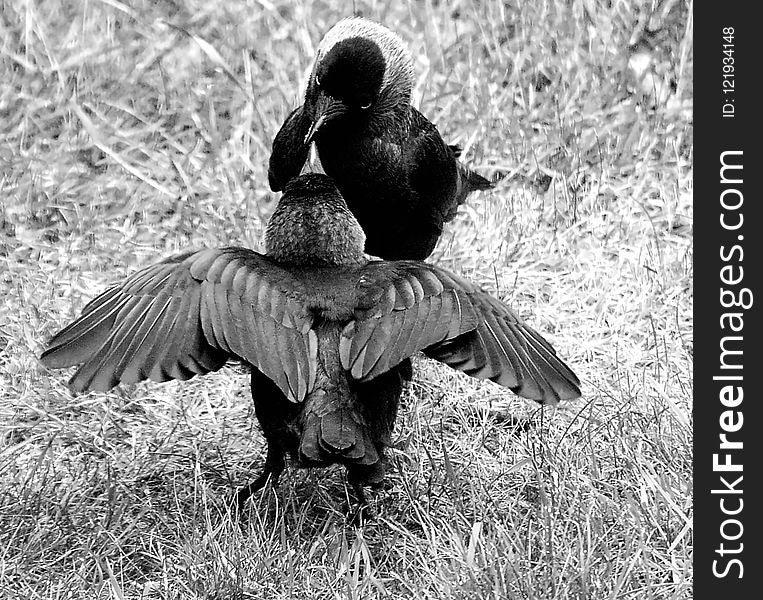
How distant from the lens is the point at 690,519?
3557mm

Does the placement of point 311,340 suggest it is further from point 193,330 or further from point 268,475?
point 268,475

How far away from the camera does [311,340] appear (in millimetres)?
3553

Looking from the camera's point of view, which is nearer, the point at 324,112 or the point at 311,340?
the point at 311,340

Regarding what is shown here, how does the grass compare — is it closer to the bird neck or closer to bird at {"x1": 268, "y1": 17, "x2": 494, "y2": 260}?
bird at {"x1": 268, "y1": 17, "x2": 494, "y2": 260}

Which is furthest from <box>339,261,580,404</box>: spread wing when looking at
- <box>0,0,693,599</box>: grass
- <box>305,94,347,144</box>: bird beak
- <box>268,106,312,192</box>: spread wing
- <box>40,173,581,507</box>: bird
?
<box>268,106,312,192</box>: spread wing

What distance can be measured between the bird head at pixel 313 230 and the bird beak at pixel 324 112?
0.44 meters

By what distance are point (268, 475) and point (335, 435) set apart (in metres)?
0.60

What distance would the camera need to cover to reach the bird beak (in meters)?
4.42

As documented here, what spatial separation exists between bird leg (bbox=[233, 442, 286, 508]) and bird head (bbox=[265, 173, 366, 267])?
2.01ft

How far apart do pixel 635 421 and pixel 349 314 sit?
122cm

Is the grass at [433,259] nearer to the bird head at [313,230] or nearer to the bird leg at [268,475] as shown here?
the bird leg at [268,475]

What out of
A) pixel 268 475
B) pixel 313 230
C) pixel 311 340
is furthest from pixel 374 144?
pixel 268 475

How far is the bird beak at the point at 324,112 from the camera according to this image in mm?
4422

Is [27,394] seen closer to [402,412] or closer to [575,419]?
[402,412]
